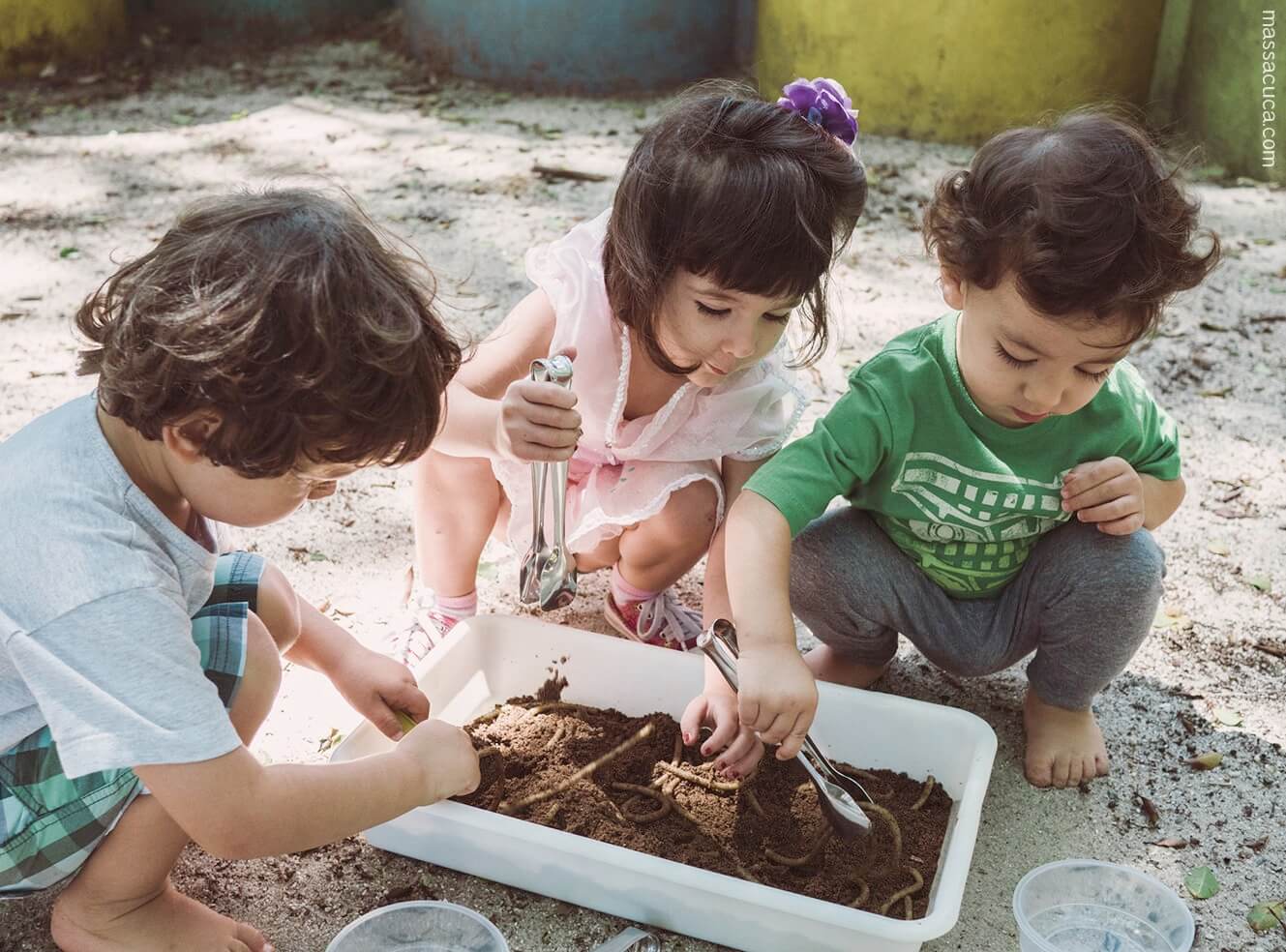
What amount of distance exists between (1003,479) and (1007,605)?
190 millimetres

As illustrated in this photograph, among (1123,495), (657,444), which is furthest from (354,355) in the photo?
(1123,495)

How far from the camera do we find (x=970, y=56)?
379 cm

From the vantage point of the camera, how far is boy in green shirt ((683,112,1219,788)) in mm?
1414

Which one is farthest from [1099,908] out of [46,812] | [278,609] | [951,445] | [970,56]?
[970,56]

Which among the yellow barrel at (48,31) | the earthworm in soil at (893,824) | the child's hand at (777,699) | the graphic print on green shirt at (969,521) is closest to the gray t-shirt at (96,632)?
the child's hand at (777,699)

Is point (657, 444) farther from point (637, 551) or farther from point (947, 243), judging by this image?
point (947, 243)

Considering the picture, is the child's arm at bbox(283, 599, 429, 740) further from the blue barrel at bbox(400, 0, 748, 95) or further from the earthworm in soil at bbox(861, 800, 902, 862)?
the blue barrel at bbox(400, 0, 748, 95)

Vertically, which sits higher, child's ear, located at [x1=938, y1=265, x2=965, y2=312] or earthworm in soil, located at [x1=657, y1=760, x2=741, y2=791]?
child's ear, located at [x1=938, y1=265, x2=965, y2=312]

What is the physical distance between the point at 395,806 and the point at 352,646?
29 cm

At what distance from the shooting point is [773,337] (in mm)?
1593

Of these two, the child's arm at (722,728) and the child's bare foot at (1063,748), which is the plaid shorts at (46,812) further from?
the child's bare foot at (1063,748)

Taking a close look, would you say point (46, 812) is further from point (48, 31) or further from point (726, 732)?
point (48, 31)

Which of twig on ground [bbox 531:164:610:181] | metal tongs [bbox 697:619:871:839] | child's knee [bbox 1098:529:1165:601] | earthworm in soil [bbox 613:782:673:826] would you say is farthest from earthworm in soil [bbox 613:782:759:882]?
twig on ground [bbox 531:164:610:181]

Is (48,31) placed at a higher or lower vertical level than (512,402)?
lower
